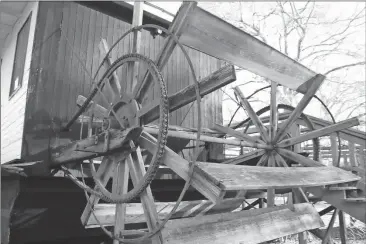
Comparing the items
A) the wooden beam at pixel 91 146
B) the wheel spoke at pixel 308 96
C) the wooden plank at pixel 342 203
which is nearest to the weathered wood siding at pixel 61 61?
the wooden beam at pixel 91 146

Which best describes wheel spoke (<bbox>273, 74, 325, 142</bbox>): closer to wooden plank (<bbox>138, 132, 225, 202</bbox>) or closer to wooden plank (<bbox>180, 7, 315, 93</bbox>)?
wooden plank (<bbox>180, 7, 315, 93</bbox>)

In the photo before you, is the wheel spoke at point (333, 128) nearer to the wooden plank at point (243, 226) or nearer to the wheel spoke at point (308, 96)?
the wheel spoke at point (308, 96)

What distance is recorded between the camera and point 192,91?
9.48ft

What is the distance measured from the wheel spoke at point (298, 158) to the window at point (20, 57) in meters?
4.93

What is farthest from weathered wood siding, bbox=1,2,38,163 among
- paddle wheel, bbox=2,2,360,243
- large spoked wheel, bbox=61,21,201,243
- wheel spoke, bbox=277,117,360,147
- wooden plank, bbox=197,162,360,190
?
wheel spoke, bbox=277,117,360,147

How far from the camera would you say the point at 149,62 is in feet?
9.78

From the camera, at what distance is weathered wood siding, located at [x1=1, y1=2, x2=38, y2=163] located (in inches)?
219

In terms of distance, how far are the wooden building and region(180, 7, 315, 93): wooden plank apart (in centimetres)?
125

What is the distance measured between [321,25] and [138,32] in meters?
14.1

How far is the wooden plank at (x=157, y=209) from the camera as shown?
406 cm

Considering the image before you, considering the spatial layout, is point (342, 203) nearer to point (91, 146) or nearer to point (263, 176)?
point (263, 176)

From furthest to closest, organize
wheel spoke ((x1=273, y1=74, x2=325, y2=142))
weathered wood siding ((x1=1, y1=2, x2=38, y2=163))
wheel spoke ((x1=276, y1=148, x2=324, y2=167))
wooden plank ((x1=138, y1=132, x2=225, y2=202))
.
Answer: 1. weathered wood siding ((x1=1, y1=2, x2=38, y2=163))
2. wheel spoke ((x1=276, y1=148, x2=324, y2=167))
3. wheel spoke ((x1=273, y1=74, x2=325, y2=142))
4. wooden plank ((x1=138, y1=132, x2=225, y2=202))

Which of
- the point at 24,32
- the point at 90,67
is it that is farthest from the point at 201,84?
the point at 24,32

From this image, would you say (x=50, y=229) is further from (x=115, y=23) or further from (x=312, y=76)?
(x=312, y=76)
